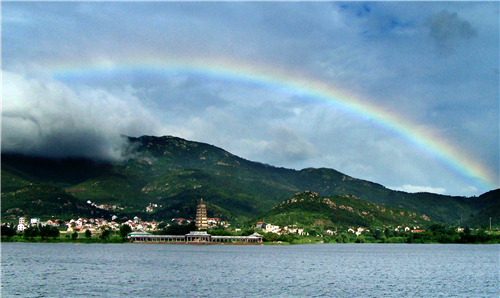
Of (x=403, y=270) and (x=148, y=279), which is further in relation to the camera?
(x=403, y=270)

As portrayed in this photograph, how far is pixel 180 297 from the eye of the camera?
2352 inches

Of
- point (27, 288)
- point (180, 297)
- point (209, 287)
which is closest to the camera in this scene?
point (180, 297)

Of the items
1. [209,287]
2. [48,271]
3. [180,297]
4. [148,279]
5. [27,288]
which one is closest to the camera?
[180,297]

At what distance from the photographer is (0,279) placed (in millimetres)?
73688

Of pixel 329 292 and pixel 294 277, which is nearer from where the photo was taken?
pixel 329 292

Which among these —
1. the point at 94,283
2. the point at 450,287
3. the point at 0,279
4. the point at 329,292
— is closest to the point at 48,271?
the point at 0,279

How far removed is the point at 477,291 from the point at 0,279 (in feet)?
225

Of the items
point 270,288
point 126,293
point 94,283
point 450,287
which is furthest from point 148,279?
point 450,287

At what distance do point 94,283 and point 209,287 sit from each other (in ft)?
56.2

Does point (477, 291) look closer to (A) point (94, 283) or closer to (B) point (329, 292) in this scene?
(B) point (329, 292)

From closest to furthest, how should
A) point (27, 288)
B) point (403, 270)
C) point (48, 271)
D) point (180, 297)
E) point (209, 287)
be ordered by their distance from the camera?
point (180, 297) → point (27, 288) → point (209, 287) → point (48, 271) → point (403, 270)

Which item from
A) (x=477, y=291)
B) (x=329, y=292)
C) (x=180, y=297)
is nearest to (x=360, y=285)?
(x=329, y=292)

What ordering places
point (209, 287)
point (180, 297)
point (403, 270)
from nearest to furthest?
point (180, 297) → point (209, 287) → point (403, 270)

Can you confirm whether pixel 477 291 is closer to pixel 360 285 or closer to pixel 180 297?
pixel 360 285
